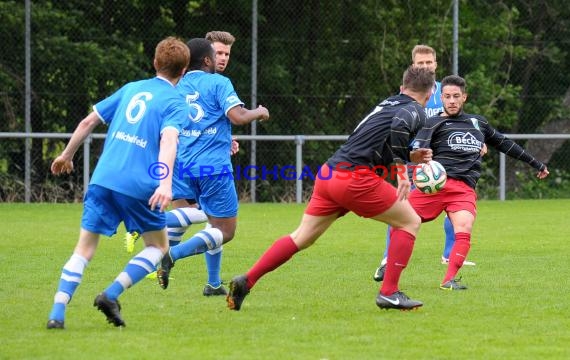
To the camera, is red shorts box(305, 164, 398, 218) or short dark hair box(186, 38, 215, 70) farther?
short dark hair box(186, 38, 215, 70)

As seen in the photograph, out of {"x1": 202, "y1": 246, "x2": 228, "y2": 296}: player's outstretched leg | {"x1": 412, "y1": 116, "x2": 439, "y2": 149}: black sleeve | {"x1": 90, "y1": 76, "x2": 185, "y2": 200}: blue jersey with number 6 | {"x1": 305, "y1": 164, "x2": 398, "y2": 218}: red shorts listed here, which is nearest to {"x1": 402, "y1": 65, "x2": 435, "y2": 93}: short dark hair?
{"x1": 305, "y1": 164, "x2": 398, "y2": 218}: red shorts

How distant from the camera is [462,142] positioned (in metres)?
9.09

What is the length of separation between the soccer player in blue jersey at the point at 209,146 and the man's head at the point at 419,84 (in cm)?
124

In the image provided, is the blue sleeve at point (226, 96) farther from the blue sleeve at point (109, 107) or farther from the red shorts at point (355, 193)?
the blue sleeve at point (109, 107)

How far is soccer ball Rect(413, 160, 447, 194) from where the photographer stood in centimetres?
867

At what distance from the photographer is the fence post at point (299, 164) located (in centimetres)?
1808

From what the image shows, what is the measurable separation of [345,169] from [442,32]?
12291mm

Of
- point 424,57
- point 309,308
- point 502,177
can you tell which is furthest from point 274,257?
point 502,177

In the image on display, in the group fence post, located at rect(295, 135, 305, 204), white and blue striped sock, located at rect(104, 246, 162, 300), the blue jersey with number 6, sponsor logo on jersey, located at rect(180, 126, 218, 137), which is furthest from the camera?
fence post, located at rect(295, 135, 305, 204)

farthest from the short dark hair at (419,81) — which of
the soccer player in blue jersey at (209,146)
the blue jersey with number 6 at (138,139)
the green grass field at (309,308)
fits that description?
the blue jersey with number 6 at (138,139)

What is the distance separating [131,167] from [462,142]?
11.7 feet

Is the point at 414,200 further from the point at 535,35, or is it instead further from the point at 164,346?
the point at 535,35

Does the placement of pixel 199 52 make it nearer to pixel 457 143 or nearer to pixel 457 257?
pixel 457 143

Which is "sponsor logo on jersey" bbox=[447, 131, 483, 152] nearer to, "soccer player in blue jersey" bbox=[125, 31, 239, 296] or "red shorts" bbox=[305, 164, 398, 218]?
"soccer player in blue jersey" bbox=[125, 31, 239, 296]
